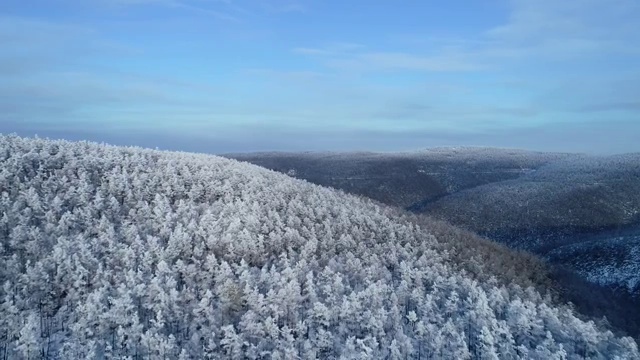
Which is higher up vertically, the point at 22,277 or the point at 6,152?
the point at 6,152

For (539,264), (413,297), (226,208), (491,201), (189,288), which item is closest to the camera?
(189,288)

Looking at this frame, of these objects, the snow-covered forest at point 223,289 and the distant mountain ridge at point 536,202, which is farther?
the distant mountain ridge at point 536,202

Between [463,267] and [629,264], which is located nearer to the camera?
[463,267]

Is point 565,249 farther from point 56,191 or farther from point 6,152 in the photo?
point 6,152

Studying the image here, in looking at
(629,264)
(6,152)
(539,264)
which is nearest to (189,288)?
(6,152)

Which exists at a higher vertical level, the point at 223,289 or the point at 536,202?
the point at 223,289

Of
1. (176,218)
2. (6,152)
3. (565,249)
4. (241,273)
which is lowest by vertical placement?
(565,249)

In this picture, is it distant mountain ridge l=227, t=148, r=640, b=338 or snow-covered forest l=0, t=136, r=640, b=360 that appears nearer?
snow-covered forest l=0, t=136, r=640, b=360

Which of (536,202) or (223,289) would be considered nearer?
(223,289)
